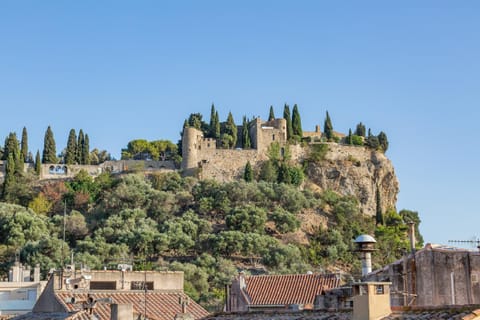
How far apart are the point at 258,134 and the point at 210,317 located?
77872 millimetres

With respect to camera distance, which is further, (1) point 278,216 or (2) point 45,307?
(1) point 278,216

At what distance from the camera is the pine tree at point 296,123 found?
99188mm

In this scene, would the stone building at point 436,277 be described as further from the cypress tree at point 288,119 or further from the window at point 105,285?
the cypress tree at point 288,119

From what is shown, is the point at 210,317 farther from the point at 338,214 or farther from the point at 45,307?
the point at 338,214

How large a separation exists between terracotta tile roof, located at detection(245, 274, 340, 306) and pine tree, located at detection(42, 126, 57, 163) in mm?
60016

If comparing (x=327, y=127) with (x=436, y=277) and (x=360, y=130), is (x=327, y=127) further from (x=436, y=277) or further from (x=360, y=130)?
(x=436, y=277)

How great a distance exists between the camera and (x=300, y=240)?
83000 mm

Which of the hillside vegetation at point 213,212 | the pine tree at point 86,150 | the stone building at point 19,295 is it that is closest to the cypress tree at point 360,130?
the hillside vegetation at point 213,212

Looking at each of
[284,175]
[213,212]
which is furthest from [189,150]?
[213,212]

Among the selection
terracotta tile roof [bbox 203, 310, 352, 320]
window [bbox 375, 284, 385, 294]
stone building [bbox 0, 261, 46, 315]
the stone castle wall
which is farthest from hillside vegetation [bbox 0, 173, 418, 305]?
window [bbox 375, 284, 385, 294]

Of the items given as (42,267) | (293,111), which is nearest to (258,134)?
(293,111)

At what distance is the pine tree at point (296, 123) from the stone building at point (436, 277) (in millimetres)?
77839

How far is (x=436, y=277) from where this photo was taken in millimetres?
20234

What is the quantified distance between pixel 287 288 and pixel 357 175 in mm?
61291
